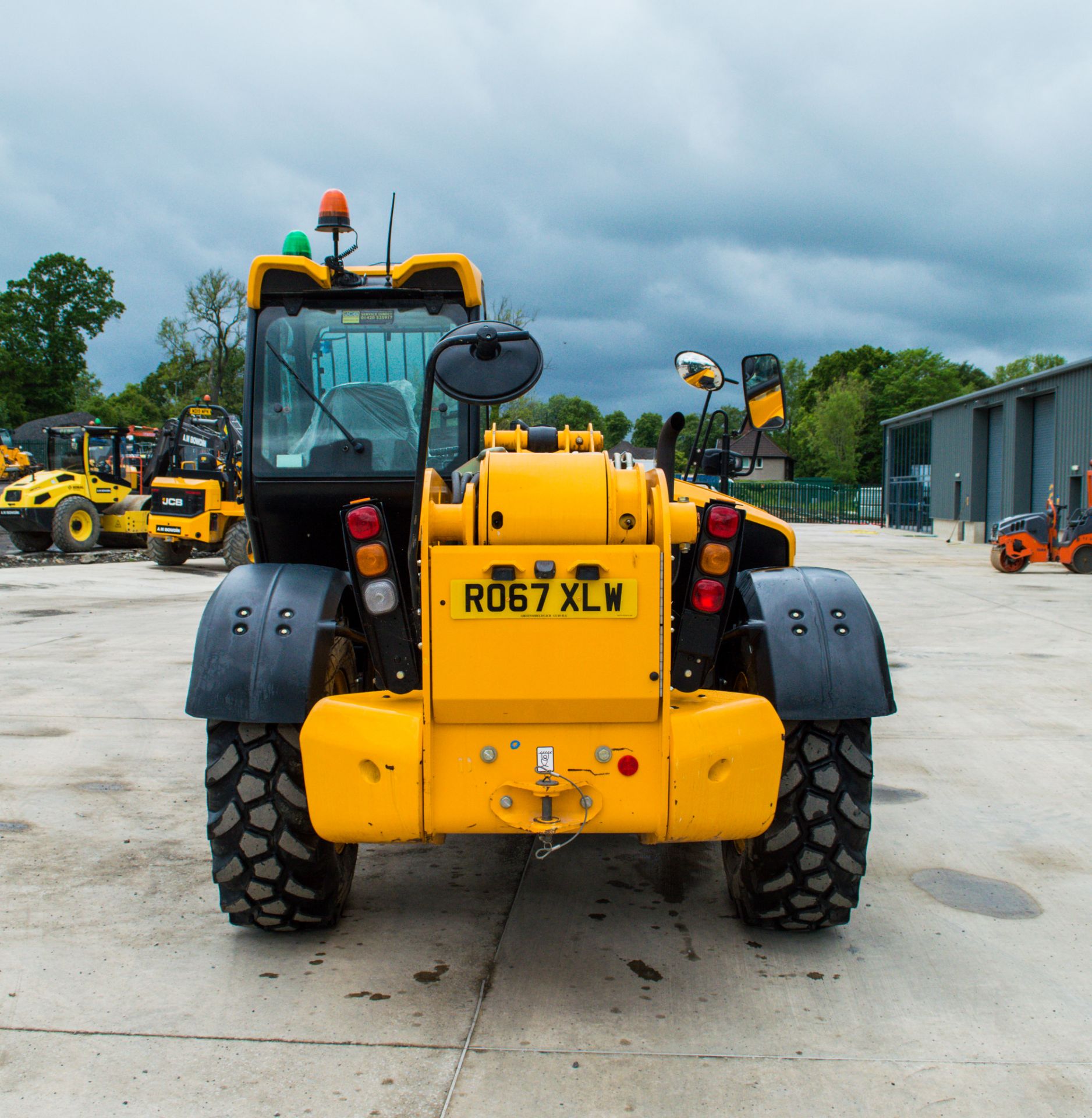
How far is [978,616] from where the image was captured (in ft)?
39.9

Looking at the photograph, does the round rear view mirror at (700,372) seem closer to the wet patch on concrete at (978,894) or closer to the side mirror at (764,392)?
the side mirror at (764,392)

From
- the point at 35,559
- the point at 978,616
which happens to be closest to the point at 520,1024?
the point at 978,616

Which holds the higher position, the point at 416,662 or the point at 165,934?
the point at 416,662

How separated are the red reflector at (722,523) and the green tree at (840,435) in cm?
7205

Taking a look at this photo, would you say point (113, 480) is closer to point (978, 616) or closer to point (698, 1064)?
point (978, 616)

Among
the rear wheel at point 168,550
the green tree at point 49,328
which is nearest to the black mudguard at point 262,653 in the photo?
the rear wheel at point 168,550

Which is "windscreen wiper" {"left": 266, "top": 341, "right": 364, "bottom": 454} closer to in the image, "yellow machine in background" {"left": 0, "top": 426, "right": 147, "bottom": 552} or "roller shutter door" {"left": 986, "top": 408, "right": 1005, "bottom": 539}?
"yellow machine in background" {"left": 0, "top": 426, "right": 147, "bottom": 552}

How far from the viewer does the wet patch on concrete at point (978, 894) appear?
149 inches

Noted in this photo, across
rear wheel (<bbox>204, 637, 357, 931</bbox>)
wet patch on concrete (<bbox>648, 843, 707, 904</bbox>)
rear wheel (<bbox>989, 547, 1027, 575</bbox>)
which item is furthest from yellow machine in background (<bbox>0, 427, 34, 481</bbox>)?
rear wheel (<bbox>204, 637, 357, 931</bbox>)

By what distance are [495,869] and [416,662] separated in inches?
54.9

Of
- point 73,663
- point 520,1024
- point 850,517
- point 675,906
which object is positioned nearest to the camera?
point 520,1024

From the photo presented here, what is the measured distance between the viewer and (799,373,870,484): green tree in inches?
2891

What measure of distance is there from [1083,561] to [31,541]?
18738 mm

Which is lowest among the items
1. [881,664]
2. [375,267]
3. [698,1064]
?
[698,1064]
